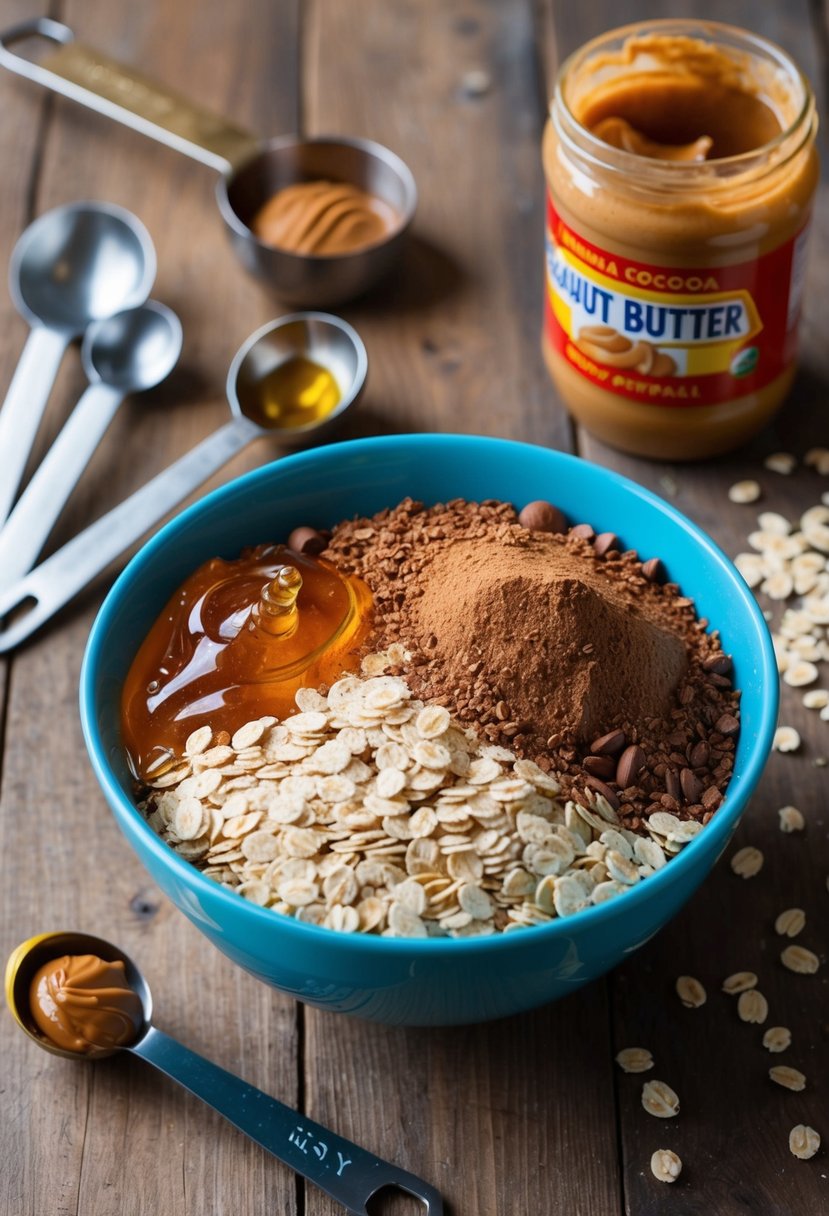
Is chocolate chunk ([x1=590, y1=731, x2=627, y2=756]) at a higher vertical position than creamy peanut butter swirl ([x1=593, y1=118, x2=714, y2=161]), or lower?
lower

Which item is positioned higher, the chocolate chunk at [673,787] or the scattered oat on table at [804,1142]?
the chocolate chunk at [673,787]

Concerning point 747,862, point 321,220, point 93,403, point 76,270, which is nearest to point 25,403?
point 93,403

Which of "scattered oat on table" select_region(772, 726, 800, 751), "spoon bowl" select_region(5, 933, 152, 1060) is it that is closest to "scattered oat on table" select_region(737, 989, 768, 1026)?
"scattered oat on table" select_region(772, 726, 800, 751)

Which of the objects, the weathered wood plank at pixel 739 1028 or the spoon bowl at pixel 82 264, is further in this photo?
the spoon bowl at pixel 82 264

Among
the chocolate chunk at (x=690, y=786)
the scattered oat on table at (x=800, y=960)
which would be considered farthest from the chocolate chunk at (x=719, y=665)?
the scattered oat on table at (x=800, y=960)

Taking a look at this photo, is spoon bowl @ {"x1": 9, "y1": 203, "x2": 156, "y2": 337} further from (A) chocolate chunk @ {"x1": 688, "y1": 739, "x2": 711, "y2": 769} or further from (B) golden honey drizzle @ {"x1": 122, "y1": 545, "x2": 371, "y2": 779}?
(A) chocolate chunk @ {"x1": 688, "y1": 739, "x2": 711, "y2": 769}

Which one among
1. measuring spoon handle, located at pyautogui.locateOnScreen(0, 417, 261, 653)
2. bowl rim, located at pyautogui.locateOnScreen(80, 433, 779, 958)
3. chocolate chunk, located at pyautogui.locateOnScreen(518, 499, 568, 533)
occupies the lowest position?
measuring spoon handle, located at pyautogui.locateOnScreen(0, 417, 261, 653)

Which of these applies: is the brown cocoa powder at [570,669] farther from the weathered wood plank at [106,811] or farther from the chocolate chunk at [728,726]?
the weathered wood plank at [106,811]
